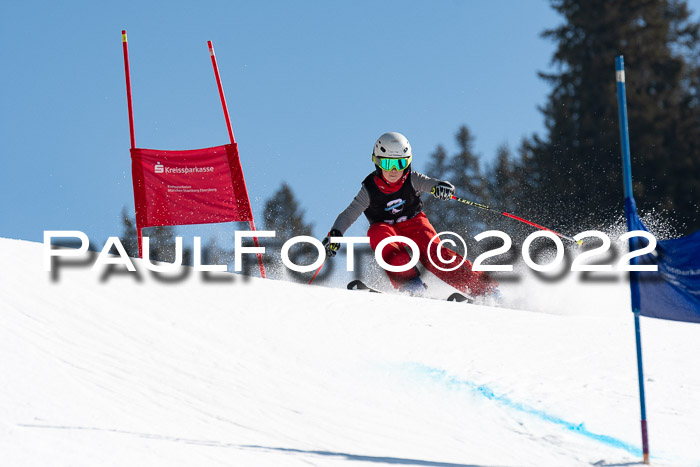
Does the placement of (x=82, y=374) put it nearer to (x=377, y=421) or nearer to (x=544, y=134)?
(x=377, y=421)

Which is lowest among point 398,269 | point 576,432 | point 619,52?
point 576,432

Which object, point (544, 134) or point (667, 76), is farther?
point (544, 134)

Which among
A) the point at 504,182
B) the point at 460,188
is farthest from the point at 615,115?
the point at 460,188

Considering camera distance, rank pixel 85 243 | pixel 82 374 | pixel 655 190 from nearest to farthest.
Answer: pixel 82 374 < pixel 85 243 < pixel 655 190

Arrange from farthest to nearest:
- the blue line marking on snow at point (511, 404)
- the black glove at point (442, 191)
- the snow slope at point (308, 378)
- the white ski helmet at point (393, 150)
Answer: the black glove at point (442, 191) → the white ski helmet at point (393, 150) → the blue line marking on snow at point (511, 404) → the snow slope at point (308, 378)

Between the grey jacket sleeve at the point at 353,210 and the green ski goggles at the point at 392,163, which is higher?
the green ski goggles at the point at 392,163

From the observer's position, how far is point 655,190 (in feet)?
57.8

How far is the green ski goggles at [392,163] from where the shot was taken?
21.9 ft

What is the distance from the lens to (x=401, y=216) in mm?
7133

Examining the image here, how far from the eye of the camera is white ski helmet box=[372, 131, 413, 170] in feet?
21.9

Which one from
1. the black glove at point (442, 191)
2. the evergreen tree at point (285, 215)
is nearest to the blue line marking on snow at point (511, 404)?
the black glove at point (442, 191)

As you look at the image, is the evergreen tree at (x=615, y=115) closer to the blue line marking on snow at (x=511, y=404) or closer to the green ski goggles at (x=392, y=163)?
the green ski goggles at (x=392, y=163)

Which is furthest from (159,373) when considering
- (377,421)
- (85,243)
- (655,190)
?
(655,190)

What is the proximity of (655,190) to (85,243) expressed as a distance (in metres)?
14.3
